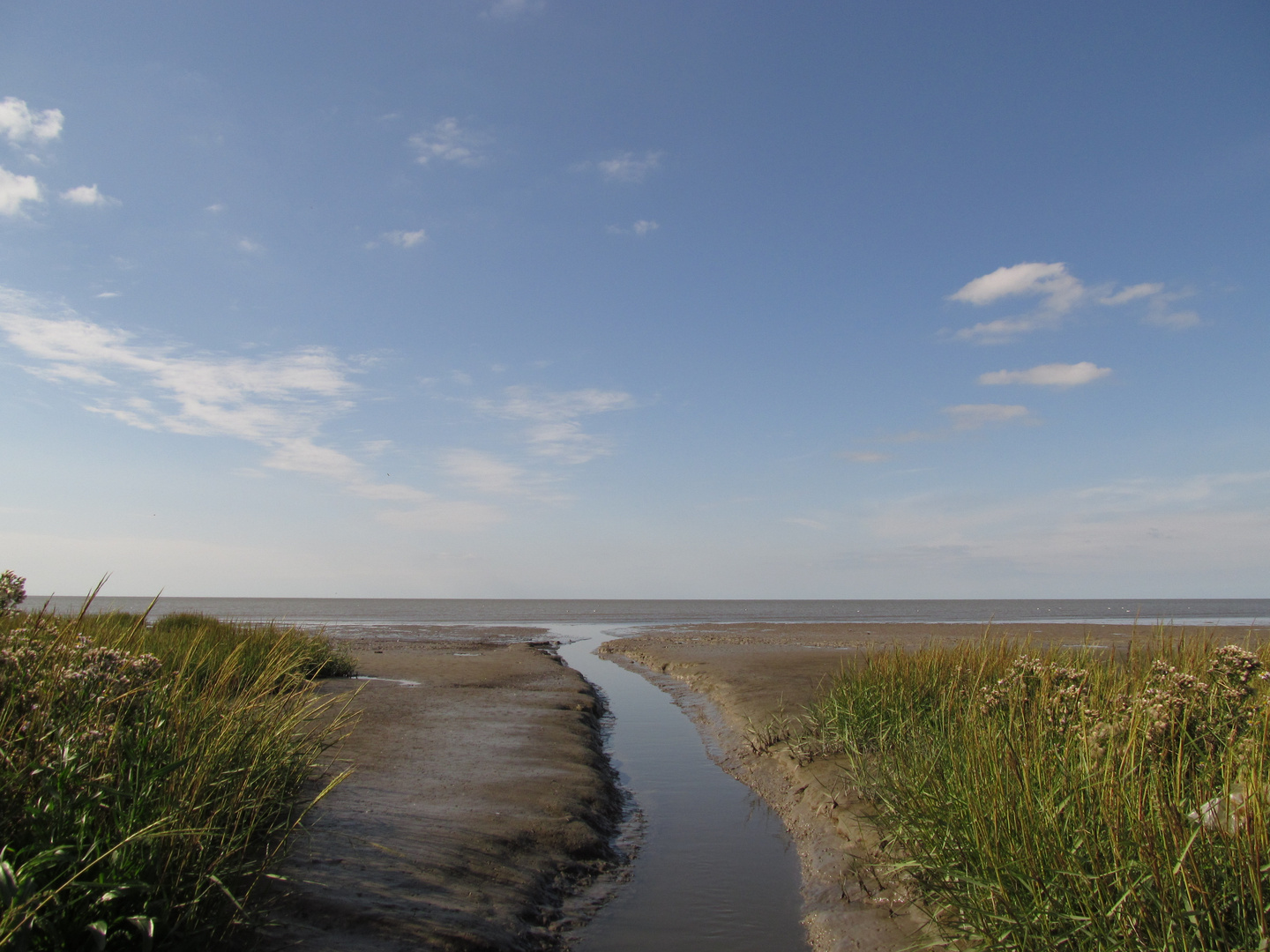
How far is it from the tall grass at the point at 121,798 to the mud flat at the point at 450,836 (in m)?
0.56

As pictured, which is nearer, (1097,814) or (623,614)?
(1097,814)

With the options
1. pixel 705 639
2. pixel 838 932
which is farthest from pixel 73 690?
pixel 705 639

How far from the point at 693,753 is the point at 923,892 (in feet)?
23.3

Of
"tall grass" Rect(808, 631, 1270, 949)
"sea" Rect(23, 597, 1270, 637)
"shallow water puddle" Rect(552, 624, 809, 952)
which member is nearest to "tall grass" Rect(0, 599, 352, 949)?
"shallow water puddle" Rect(552, 624, 809, 952)

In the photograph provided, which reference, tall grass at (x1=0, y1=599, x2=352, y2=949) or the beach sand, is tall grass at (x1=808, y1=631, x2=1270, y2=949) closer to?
the beach sand

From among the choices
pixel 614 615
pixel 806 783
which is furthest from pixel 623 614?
pixel 806 783

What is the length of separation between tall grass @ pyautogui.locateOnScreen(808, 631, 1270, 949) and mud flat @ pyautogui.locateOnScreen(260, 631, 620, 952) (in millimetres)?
2835

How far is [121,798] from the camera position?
3906 millimetres

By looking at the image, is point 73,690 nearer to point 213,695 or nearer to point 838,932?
point 213,695

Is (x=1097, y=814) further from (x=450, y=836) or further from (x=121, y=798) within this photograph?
(x=121, y=798)

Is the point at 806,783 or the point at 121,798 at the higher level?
the point at 121,798

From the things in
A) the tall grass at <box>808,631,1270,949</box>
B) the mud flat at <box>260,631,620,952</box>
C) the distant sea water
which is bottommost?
the distant sea water

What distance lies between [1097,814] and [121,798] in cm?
500

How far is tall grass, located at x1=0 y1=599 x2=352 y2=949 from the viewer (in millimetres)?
3211
